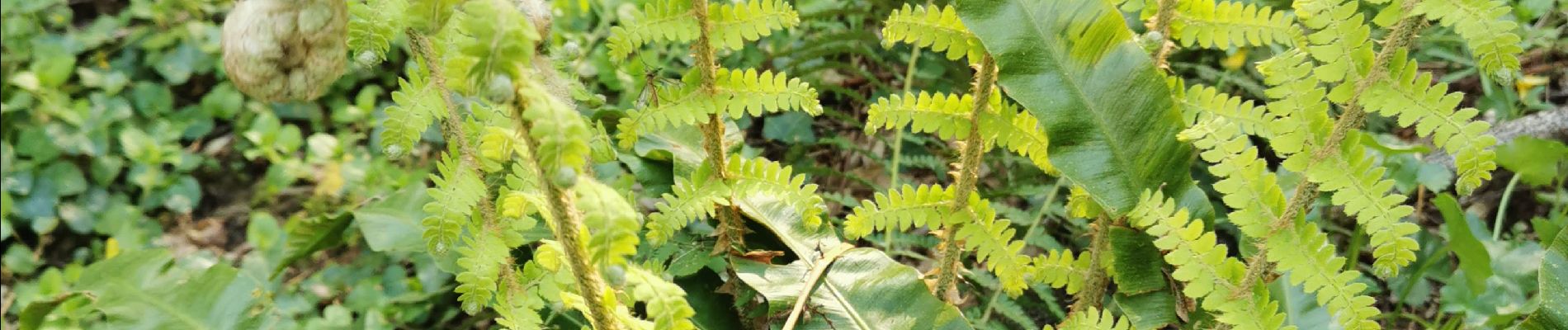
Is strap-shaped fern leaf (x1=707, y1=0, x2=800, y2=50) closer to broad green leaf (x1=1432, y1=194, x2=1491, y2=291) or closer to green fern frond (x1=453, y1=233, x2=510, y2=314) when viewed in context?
green fern frond (x1=453, y1=233, x2=510, y2=314)

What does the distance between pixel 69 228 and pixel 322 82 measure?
1.95 meters

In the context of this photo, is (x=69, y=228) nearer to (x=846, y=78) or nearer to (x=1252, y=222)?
(x=846, y=78)

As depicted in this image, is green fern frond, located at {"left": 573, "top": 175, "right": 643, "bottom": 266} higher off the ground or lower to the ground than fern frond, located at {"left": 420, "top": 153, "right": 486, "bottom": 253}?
higher

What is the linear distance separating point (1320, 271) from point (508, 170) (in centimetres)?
82

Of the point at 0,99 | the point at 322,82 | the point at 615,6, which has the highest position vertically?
the point at 322,82

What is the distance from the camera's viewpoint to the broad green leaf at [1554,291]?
1.06m

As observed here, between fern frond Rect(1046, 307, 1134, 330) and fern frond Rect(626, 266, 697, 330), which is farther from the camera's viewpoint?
fern frond Rect(1046, 307, 1134, 330)

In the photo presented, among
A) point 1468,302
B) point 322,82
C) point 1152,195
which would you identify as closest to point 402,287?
point 322,82

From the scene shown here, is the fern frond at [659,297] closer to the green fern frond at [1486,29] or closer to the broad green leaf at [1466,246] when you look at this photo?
the green fern frond at [1486,29]

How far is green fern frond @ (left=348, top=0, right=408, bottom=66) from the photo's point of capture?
0.95 meters

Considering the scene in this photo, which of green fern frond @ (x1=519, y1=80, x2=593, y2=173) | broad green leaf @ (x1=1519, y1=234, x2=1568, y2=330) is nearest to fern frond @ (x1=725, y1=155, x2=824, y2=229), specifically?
green fern frond @ (x1=519, y1=80, x2=593, y2=173)

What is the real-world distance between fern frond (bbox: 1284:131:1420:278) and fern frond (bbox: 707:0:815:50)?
44cm

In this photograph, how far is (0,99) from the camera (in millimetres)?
2461

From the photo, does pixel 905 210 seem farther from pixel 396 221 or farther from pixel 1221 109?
pixel 396 221
